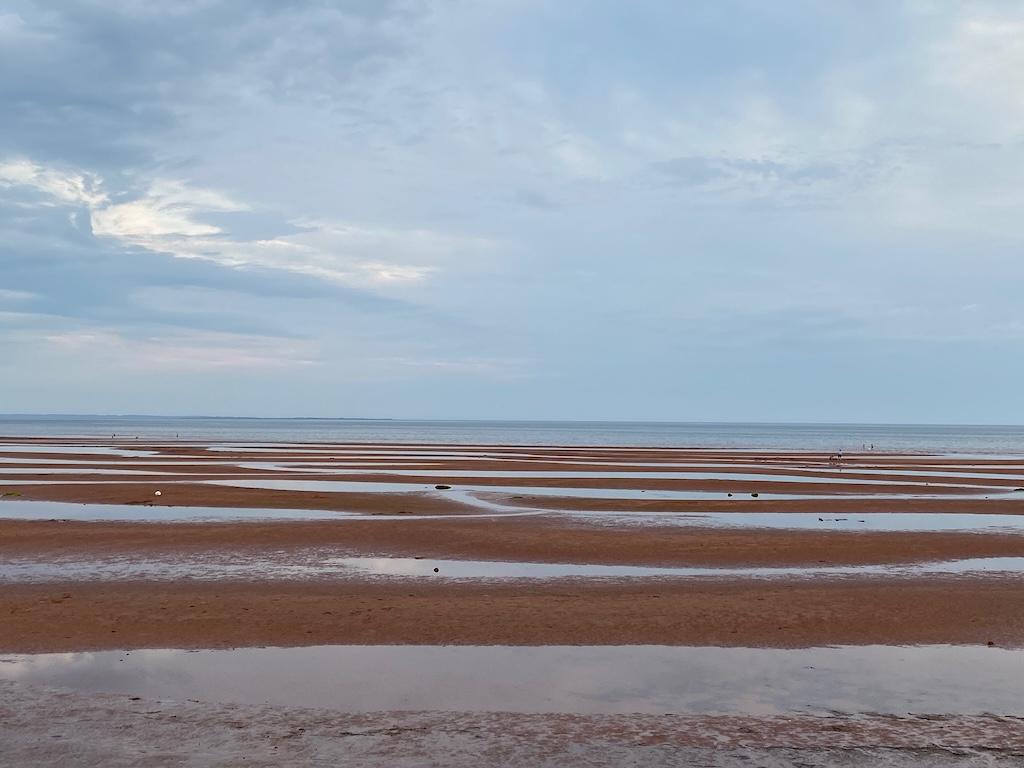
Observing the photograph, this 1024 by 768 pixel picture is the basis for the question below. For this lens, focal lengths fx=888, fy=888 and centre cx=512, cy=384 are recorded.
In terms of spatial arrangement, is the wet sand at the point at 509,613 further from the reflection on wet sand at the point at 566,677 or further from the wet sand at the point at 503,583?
the reflection on wet sand at the point at 566,677

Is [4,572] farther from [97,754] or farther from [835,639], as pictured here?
[835,639]

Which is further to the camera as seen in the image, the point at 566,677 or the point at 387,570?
the point at 387,570

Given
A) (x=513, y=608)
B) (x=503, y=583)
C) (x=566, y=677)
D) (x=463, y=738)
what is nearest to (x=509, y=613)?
(x=513, y=608)

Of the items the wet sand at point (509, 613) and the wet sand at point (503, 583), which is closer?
the wet sand at point (509, 613)

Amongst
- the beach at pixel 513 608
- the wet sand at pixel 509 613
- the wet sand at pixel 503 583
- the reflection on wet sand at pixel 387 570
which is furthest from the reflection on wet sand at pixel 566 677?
the reflection on wet sand at pixel 387 570

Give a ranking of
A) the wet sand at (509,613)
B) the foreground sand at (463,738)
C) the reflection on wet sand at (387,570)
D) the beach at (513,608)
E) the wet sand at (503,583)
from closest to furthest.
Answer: the foreground sand at (463,738) → the beach at (513,608) → the wet sand at (509,613) → the wet sand at (503,583) → the reflection on wet sand at (387,570)

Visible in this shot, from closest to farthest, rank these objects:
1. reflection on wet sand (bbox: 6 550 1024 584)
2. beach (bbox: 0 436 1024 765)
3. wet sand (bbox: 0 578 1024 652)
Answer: beach (bbox: 0 436 1024 765)
wet sand (bbox: 0 578 1024 652)
reflection on wet sand (bbox: 6 550 1024 584)

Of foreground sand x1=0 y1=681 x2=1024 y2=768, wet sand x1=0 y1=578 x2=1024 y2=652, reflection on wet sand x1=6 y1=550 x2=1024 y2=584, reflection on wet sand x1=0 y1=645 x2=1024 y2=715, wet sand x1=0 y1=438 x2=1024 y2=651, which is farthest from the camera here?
reflection on wet sand x1=6 y1=550 x2=1024 y2=584

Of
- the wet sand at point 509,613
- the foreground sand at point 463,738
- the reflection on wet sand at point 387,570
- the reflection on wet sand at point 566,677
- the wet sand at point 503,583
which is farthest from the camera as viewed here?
the reflection on wet sand at point 387,570

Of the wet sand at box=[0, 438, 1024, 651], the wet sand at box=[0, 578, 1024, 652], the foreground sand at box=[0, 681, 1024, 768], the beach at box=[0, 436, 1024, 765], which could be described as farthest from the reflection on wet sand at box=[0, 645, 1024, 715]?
the wet sand at box=[0, 438, 1024, 651]

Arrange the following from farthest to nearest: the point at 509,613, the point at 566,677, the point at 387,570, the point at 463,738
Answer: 1. the point at 387,570
2. the point at 509,613
3. the point at 566,677
4. the point at 463,738

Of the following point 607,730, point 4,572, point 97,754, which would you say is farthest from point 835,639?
point 4,572

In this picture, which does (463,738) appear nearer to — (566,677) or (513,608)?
(566,677)

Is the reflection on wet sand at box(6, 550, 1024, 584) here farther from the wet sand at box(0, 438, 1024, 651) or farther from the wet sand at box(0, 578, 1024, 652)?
the wet sand at box(0, 578, 1024, 652)
